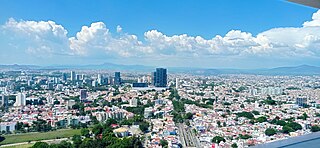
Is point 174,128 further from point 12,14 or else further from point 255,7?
point 255,7

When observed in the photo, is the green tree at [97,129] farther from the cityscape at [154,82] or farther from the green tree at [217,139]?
the green tree at [217,139]

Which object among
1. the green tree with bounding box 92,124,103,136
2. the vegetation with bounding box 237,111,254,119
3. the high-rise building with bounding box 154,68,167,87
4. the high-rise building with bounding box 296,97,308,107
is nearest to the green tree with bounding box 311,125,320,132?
the high-rise building with bounding box 296,97,308,107

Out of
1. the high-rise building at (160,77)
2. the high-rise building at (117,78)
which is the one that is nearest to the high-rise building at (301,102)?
the high-rise building at (160,77)

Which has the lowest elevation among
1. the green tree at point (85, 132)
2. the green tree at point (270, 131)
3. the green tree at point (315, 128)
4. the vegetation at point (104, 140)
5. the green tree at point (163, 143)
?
the green tree at point (315, 128)

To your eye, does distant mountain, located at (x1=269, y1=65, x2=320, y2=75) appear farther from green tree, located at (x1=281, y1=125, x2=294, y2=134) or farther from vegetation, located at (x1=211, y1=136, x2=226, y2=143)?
vegetation, located at (x1=211, y1=136, x2=226, y2=143)

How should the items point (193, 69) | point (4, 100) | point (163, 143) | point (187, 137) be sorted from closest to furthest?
point (4, 100) < point (163, 143) < point (187, 137) < point (193, 69)

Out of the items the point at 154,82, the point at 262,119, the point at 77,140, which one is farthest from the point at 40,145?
the point at 262,119

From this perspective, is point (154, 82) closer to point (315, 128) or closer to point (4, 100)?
point (4, 100)
